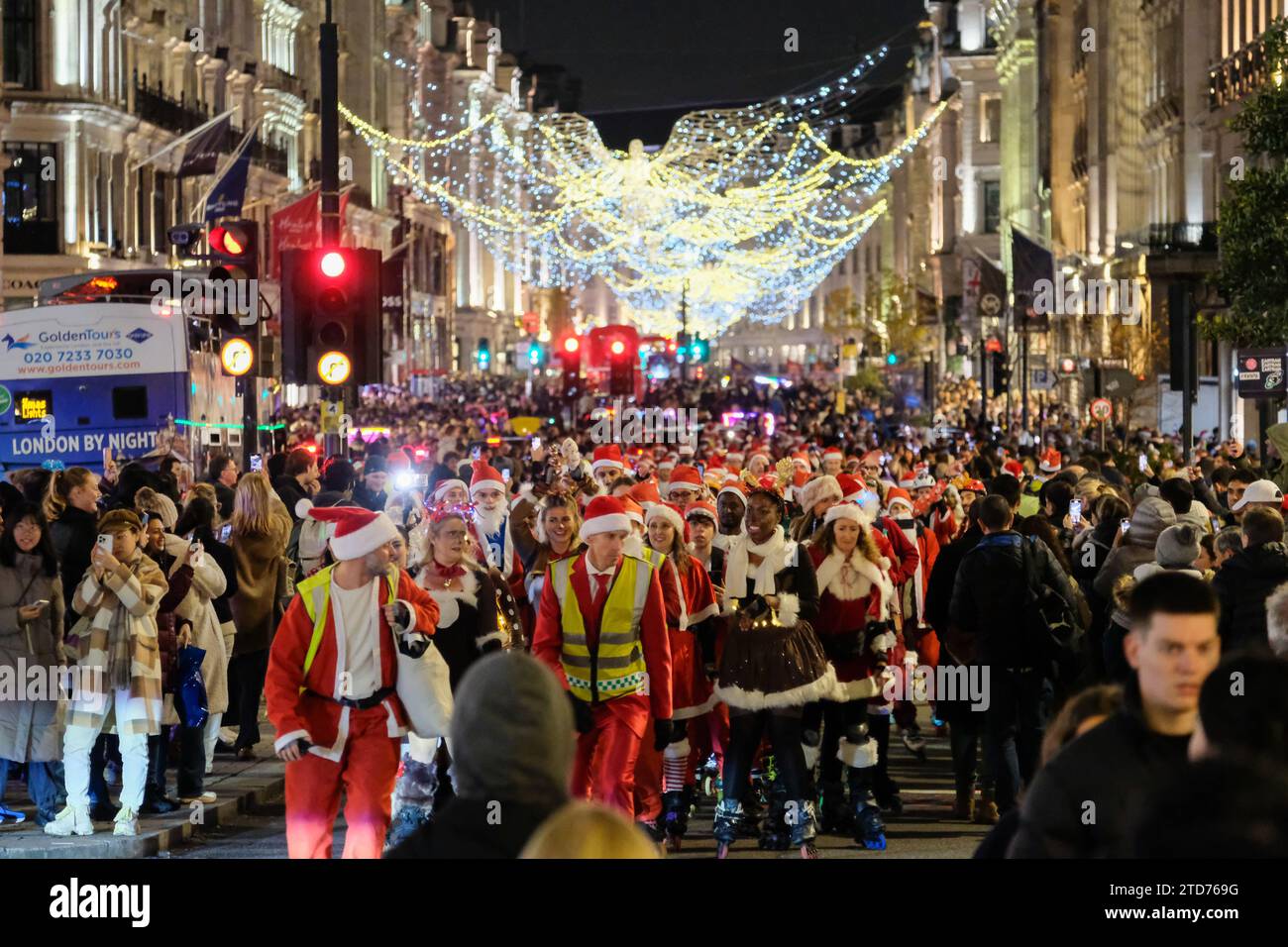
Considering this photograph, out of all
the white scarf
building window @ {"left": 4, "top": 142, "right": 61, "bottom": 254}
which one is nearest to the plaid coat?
the white scarf

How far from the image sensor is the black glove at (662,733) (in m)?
10.7

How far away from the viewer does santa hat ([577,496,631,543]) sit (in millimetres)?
10391

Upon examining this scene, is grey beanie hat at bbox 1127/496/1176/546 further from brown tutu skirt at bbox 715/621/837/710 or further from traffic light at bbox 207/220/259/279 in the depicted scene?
traffic light at bbox 207/220/259/279

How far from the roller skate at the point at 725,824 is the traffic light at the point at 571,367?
3942 cm

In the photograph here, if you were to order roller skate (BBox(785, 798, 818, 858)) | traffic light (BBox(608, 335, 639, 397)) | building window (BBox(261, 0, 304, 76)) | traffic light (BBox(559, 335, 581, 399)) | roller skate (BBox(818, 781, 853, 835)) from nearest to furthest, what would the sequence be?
roller skate (BBox(785, 798, 818, 858))
roller skate (BBox(818, 781, 853, 835))
traffic light (BBox(608, 335, 639, 397))
traffic light (BBox(559, 335, 581, 399))
building window (BBox(261, 0, 304, 76))

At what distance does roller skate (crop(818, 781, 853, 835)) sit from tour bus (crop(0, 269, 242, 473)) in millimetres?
15295

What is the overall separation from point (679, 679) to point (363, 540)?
3.21m

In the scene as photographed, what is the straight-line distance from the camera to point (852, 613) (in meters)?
11.7

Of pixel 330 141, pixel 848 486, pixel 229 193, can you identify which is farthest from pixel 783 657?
pixel 229 193

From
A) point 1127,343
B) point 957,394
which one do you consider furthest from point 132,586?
point 957,394

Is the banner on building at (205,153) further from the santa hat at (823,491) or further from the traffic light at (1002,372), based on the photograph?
the santa hat at (823,491)

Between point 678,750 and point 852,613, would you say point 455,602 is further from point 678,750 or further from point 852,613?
point 852,613
